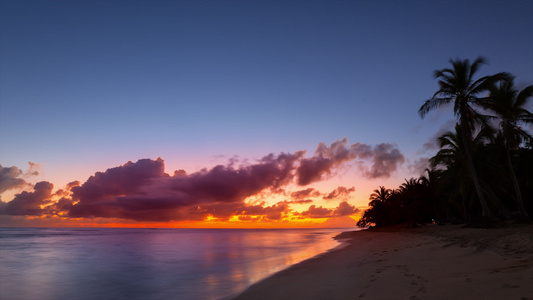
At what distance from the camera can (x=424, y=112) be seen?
25.2 meters

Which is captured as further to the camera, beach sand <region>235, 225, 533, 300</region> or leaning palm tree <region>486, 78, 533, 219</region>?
leaning palm tree <region>486, 78, 533, 219</region>

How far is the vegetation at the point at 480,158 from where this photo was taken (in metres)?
24.5

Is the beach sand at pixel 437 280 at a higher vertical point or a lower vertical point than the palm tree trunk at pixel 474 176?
lower

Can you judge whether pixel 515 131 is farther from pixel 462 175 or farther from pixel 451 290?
pixel 451 290

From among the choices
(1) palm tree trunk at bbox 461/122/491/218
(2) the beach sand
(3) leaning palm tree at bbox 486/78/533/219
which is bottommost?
(2) the beach sand

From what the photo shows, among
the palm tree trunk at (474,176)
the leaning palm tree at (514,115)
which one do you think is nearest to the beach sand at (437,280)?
the palm tree trunk at (474,176)

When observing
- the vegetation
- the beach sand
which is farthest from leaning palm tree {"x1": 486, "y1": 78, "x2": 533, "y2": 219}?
the beach sand

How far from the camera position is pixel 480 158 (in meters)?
34.2

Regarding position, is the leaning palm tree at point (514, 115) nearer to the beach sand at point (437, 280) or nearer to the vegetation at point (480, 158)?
the vegetation at point (480, 158)

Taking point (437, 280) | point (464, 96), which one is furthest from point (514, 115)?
point (437, 280)

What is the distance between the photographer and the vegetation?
80.4ft

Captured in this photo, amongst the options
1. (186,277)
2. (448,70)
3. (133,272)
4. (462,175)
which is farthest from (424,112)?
(133,272)

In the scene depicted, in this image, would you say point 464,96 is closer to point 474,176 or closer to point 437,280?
point 474,176

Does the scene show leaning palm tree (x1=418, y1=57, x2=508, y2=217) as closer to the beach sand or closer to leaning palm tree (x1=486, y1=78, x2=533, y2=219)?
leaning palm tree (x1=486, y1=78, x2=533, y2=219)
